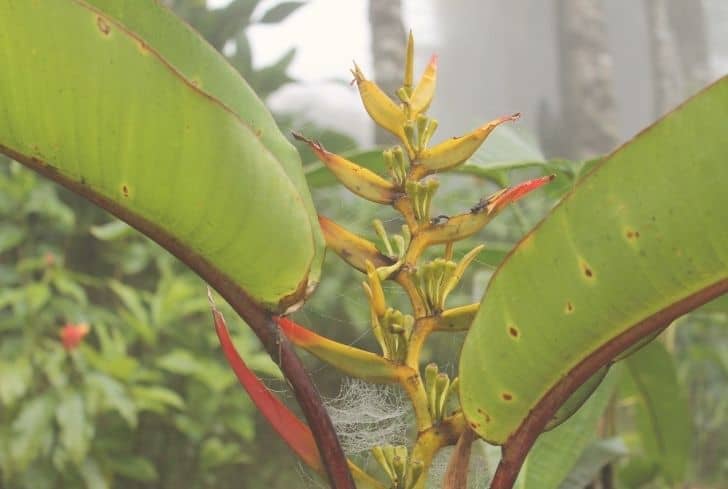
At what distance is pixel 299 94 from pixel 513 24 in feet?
5.49

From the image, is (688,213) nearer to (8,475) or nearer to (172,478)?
(8,475)

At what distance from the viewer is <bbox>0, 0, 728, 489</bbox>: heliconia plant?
0.32m

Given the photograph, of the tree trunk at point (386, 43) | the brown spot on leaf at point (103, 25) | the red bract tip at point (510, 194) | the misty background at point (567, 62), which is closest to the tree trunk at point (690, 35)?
the misty background at point (567, 62)

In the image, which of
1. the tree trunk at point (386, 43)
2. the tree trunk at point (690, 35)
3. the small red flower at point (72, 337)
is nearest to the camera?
the small red flower at point (72, 337)

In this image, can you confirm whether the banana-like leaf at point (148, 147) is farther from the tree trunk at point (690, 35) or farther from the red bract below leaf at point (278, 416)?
the tree trunk at point (690, 35)

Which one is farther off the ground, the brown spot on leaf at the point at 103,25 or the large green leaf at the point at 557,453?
the brown spot on leaf at the point at 103,25

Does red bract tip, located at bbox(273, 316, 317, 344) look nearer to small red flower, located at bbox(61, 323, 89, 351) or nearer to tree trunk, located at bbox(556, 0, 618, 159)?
small red flower, located at bbox(61, 323, 89, 351)

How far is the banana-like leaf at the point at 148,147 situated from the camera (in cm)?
32

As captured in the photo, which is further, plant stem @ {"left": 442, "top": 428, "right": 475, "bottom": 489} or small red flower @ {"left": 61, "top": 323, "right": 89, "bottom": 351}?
small red flower @ {"left": 61, "top": 323, "right": 89, "bottom": 351}

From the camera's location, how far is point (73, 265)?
229cm

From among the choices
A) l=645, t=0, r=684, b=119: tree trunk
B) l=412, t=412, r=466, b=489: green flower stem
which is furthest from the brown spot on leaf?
l=645, t=0, r=684, b=119: tree trunk

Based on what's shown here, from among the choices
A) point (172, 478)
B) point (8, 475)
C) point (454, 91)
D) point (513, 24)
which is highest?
point (513, 24)

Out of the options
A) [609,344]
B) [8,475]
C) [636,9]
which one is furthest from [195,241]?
[636,9]

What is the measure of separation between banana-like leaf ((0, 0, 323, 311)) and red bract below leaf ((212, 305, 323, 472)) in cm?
4
